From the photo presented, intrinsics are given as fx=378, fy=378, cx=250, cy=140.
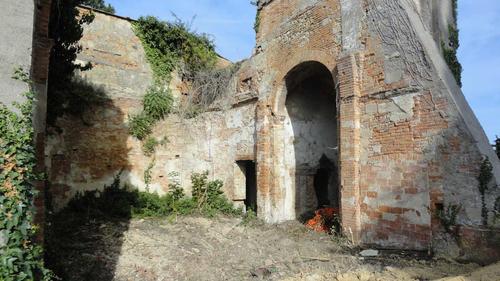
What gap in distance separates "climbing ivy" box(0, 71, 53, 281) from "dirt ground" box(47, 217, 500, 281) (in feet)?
10.4

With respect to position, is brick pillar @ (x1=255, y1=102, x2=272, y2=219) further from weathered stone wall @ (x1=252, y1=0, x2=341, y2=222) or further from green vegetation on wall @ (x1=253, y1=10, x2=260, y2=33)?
green vegetation on wall @ (x1=253, y1=10, x2=260, y2=33)

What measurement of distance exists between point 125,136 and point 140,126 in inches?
23.3

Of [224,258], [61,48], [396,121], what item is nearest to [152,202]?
[224,258]

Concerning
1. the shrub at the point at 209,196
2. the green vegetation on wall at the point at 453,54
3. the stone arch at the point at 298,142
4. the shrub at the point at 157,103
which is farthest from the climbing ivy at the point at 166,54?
the green vegetation on wall at the point at 453,54

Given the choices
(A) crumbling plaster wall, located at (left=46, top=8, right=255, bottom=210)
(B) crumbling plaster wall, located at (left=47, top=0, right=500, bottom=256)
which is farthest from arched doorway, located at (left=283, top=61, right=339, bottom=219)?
(A) crumbling plaster wall, located at (left=46, top=8, right=255, bottom=210)

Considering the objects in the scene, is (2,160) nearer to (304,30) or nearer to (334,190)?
(304,30)

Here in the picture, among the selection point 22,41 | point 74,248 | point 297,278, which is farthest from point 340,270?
point 22,41

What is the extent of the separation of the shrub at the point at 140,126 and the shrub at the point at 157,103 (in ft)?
0.91

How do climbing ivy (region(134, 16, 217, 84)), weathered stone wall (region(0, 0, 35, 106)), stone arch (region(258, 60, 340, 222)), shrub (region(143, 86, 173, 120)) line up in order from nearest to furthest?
weathered stone wall (region(0, 0, 35, 106)), stone arch (region(258, 60, 340, 222)), shrub (region(143, 86, 173, 120)), climbing ivy (region(134, 16, 217, 84))

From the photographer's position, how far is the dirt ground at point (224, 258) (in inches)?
249

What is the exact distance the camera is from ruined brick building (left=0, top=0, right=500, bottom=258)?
7.33 metres

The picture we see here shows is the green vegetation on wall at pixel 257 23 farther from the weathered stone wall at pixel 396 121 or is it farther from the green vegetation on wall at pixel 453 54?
the green vegetation on wall at pixel 453 54

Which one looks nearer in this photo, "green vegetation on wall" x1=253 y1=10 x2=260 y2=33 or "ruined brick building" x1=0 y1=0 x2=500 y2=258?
"ruined brick building" x1=0 y1=0 x2=500 y2=258

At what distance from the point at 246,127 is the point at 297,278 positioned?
21.8 feet
